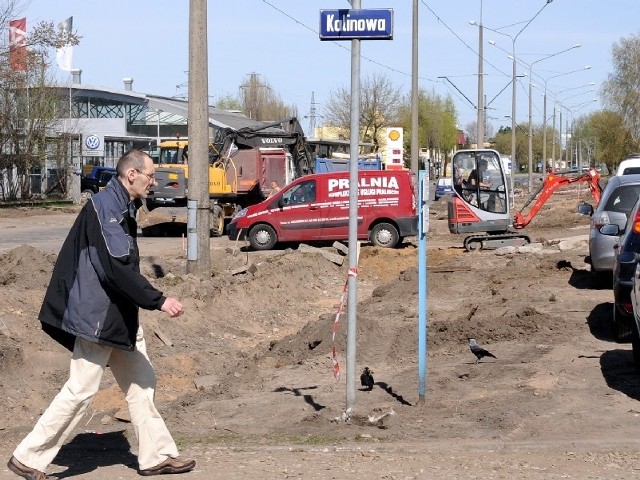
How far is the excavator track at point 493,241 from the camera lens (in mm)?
26938

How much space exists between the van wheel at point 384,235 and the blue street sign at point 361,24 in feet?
61.4

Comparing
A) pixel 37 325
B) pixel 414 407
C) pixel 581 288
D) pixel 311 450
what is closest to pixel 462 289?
pixel 581 288

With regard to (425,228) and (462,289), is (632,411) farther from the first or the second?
(462,289)

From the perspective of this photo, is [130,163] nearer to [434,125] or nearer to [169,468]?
[169,468]

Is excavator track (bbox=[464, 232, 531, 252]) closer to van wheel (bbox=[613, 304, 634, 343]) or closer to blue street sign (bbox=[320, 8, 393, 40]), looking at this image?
van wheel (bbox=[613, 304, 634, 343])

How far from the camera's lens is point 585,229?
32.9 metres

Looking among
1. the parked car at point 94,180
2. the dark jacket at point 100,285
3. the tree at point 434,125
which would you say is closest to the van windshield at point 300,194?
the dark jacket at point 100,285

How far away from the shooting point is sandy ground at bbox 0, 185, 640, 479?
23.0ft

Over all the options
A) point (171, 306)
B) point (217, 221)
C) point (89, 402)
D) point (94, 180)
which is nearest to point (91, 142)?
point (94, 180)

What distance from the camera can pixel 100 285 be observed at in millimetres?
6273

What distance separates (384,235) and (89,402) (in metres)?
20.0

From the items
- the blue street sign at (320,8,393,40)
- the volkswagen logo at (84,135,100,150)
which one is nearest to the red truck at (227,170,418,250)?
the blue street sign at (320,8,393,40)

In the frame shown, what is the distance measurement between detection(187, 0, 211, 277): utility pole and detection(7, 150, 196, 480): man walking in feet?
34.7

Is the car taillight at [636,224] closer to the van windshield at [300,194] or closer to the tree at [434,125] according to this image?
the van windshield at [300,194]
